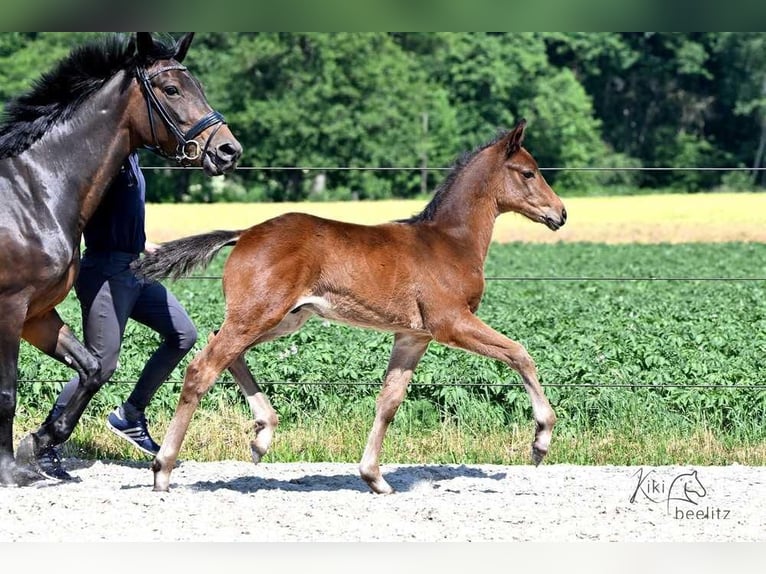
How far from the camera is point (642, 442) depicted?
8.52m

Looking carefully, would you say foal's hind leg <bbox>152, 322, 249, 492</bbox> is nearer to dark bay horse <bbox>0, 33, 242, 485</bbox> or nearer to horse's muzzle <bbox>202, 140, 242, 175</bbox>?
dark bay horse <bbox>0, 33, 242, 485</bbox>

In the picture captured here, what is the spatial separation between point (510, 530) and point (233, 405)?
369cm

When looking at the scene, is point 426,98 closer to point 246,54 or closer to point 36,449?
point 246,54

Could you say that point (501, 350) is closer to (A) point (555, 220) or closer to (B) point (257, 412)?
(A) point (555, 220)

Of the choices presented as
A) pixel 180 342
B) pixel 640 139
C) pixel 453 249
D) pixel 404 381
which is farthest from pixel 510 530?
pixel 640 139

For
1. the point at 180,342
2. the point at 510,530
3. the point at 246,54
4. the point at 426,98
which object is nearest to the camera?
the point at 510,530

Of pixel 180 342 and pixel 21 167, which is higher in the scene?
pixel 21 167

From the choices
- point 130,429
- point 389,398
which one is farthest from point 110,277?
point 389,398

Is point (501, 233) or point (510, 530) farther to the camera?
point (501, 233)

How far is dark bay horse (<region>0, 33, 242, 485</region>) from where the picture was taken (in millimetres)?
6547

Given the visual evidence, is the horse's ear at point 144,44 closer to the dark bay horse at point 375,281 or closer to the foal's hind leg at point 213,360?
the dark bay horse at point 375,281

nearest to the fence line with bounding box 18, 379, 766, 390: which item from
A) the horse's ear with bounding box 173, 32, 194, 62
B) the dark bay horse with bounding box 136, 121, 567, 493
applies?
the dark bay horse with bounding box 136, 121, 567, 493

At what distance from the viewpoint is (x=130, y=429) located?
7617mm

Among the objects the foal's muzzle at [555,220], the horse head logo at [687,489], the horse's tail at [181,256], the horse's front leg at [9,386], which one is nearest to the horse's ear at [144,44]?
the horse's tail at [181,256]
